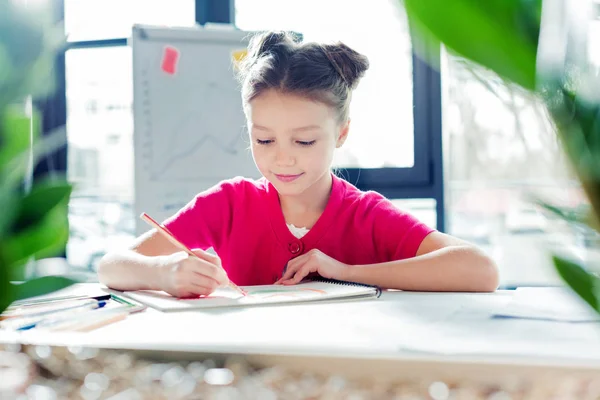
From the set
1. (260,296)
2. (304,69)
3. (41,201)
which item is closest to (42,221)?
(41,201)

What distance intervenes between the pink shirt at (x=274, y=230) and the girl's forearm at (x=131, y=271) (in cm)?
24

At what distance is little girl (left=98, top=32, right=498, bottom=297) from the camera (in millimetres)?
1056

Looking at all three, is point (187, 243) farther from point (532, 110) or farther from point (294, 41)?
point (532, 110)

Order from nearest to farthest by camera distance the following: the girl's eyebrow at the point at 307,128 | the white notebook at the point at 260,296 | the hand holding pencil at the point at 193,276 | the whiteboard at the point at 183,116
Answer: the white notebook at the point at 260,296, the hand holding pencil at the point at 193,276, the girl's eyebrow at the point at 307,128, the whiteboard at the point at 183,116

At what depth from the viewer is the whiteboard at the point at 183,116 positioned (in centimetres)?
233

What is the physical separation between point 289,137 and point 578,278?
1.04m

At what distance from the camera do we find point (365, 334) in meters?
0.49

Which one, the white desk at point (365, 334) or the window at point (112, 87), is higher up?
the window at point (112, 87)

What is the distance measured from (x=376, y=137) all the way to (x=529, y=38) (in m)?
2.59

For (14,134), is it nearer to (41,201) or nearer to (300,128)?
(41,201)

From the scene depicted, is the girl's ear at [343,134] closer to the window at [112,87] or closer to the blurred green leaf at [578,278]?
the blurred green leaf at [578,278]

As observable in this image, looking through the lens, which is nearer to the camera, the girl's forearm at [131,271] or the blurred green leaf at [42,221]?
the blurred green leaf at [42,221]

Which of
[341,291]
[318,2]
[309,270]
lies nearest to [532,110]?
[341,291]

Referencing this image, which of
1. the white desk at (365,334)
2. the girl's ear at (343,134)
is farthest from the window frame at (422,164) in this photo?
the white desk at (365,334)
